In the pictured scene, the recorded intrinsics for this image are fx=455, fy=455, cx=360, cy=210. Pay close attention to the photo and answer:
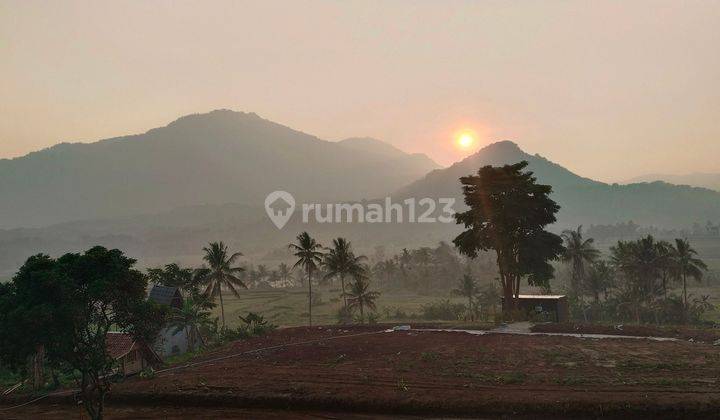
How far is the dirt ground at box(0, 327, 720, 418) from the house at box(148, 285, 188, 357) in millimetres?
11560

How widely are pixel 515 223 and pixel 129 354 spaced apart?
3905 cm

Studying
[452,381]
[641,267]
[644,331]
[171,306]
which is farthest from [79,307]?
[641,267]

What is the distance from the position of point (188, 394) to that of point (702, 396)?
27183mm

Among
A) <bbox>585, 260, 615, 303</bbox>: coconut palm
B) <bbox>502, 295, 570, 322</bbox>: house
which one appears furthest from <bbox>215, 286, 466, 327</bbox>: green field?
<bbox>585, 260, 615, 303</bbox>: coconut palm

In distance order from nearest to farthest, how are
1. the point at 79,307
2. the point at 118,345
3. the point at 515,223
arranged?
the point at 79,307, the point at 118,345, the point at 515,223

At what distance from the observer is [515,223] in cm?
4953

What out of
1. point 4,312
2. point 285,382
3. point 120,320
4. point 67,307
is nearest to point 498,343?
point 285,382

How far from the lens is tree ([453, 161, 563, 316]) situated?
48906 millimetres

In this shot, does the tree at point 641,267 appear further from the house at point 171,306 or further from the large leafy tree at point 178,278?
the house at point 171,306

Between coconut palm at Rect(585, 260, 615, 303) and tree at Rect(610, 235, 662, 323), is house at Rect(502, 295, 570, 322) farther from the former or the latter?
coconut palm at Rect(585, 260, 615, 303)

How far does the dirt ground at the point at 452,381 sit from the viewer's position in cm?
2192

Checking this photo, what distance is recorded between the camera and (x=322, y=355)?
36.2 meters

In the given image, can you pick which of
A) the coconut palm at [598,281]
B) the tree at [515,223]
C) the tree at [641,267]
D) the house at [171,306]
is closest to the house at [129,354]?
the house at [171,306]

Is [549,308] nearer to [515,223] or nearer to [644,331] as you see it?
[515,223]
